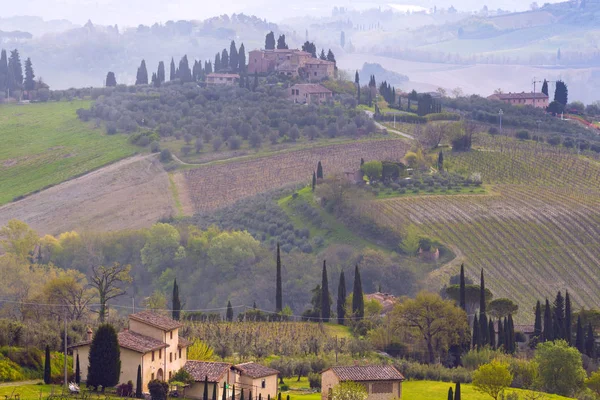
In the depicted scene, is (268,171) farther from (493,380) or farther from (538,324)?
(493,380)

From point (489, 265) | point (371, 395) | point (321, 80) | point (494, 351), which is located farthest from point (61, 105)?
point (371, 395)

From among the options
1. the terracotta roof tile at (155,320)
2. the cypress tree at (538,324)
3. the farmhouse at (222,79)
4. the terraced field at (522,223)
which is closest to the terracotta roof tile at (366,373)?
the terracotta roof tile at (155,320)

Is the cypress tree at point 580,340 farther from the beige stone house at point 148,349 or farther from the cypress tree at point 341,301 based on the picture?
the beige stone house at point 148,349

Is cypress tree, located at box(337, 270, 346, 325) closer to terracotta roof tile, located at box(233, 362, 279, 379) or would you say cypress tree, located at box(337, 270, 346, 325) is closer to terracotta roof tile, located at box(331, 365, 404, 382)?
terracotta roof tile, located at box(233, 362, 279, 379)

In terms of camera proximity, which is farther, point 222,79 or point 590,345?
point 222,79

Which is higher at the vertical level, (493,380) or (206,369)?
(206,369)

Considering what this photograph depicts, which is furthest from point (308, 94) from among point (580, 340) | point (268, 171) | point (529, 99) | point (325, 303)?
point (580, 340)

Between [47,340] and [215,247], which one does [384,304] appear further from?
[47,340]
